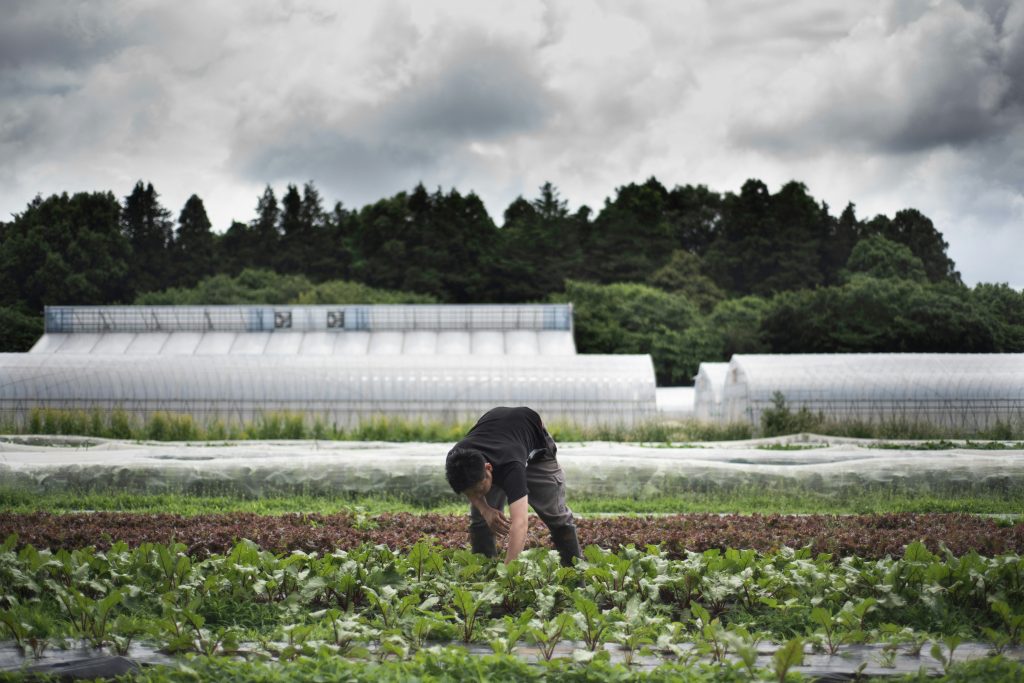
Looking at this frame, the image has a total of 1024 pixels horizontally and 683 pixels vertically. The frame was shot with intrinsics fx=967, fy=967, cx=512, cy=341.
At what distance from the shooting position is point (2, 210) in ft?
43.2

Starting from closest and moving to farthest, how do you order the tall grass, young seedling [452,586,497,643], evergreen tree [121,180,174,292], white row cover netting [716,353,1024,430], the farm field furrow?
young seedling [452,586,497,643] → the farm field furrow → the tall grass → white row cover netting [716,353,1024,430] → evergreen tree [121,180,174,292]

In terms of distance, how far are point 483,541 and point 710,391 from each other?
22532 millimetres

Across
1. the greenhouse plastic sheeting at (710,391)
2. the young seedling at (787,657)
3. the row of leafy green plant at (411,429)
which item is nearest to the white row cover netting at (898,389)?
the row of leafy green plant at (411,429)

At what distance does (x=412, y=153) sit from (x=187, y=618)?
801 inches

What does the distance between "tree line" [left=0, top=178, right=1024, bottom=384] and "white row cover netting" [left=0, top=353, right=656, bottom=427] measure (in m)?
4.69

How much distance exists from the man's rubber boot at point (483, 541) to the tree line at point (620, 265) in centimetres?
2444

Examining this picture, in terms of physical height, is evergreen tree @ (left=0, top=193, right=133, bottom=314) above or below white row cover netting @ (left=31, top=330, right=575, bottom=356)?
above

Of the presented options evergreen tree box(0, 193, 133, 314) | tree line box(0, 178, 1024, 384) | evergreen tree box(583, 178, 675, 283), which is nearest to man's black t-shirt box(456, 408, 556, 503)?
evergreen tree box(0, 193, 133, 314)

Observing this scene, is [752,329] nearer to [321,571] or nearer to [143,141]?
[143,141]

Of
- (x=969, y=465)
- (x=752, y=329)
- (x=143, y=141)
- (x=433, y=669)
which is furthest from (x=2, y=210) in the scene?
(x=752, y=329)

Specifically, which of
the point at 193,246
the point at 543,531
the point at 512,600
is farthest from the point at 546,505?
the point at 193,246

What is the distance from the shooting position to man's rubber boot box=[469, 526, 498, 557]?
7.09 metres

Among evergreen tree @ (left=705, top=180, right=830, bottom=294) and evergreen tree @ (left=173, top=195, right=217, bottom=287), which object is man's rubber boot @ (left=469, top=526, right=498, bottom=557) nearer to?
evergreen tree @ (left=173, top=195, right=217, bottom=287)

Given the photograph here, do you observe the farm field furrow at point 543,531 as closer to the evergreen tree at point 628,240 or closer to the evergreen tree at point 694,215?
the evergreen tree at point 628,240
